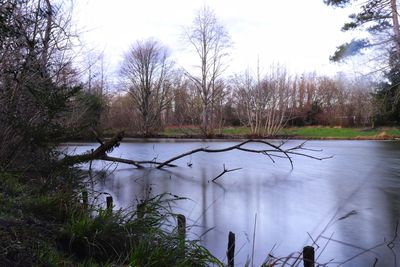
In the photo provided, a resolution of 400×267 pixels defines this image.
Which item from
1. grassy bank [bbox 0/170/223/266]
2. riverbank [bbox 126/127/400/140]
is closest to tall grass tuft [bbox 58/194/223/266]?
grassy bank [bbox 0/170/223/266]

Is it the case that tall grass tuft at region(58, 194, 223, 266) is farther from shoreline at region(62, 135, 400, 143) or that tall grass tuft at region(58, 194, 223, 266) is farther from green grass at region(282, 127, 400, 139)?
green grass at region(282, 127, 400, 139)

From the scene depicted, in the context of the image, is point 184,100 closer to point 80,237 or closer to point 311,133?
point 311,133

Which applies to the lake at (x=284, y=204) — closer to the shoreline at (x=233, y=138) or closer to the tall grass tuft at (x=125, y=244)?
the tall grass tuft at (x=125, y=244)

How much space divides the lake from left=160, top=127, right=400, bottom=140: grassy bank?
21.0 m

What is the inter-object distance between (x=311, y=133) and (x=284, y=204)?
3381 cm

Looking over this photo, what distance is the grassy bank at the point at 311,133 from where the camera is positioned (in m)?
38.0

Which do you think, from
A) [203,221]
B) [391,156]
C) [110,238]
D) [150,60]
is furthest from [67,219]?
[150,60]

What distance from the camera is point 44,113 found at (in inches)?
270

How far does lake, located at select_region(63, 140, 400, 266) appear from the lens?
6.26 metres

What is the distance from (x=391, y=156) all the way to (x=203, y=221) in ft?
53.5

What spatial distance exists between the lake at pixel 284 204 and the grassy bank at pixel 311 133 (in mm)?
21002

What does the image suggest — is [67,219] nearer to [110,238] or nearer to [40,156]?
[110,238]

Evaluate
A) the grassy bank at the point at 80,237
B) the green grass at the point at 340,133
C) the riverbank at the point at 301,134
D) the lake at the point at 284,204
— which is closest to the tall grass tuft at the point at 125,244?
the grassy bank at the point at 80,237

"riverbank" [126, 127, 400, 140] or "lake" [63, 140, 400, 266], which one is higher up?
"riverbank" [126, 127, 400, 140]
